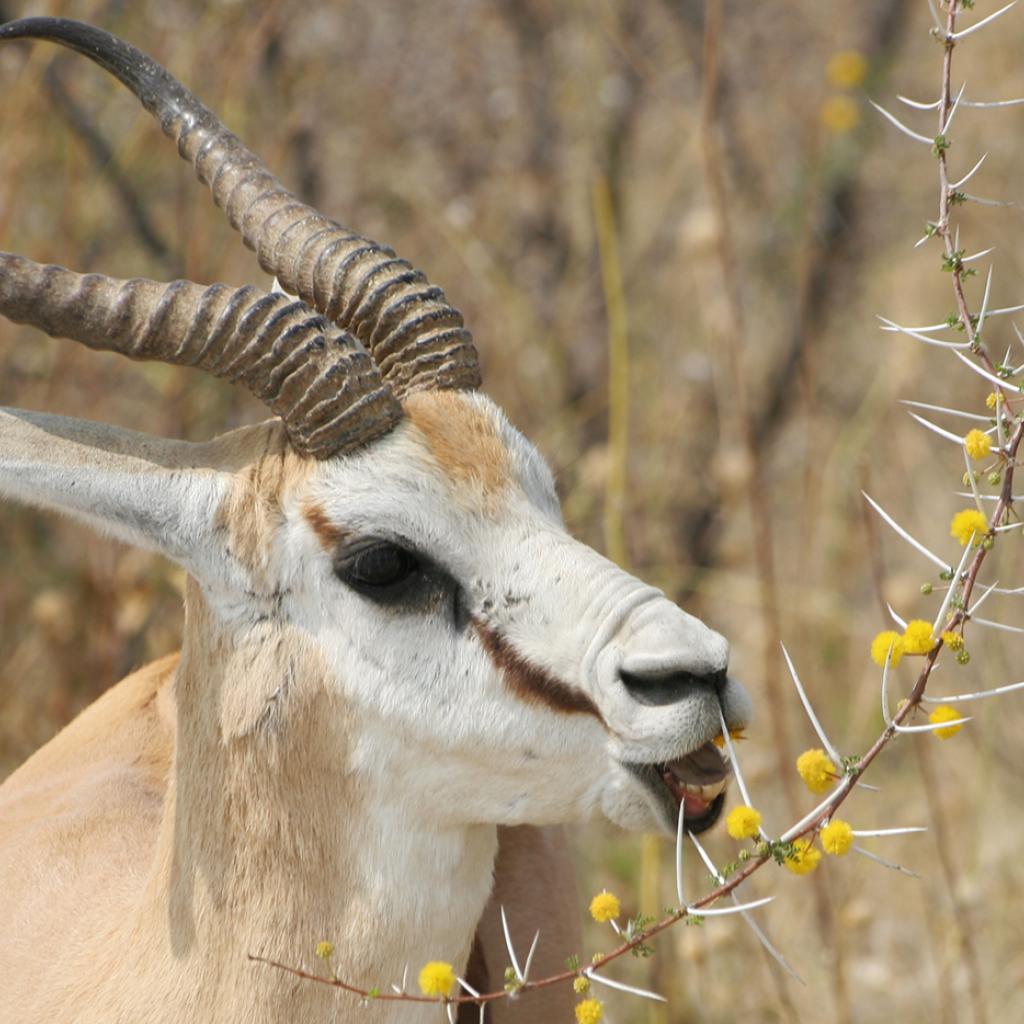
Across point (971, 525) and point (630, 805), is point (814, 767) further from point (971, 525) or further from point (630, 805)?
point (630, 805)

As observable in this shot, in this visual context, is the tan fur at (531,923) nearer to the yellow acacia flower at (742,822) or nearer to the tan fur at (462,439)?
the tan fur at (462,439)

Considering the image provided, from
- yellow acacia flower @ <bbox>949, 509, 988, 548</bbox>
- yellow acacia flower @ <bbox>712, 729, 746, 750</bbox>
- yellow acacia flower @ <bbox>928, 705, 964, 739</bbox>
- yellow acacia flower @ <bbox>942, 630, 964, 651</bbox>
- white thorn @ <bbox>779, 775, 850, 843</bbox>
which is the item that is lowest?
yellow acacia flower @ <bbox>712, 729, 746, 750</bbox>

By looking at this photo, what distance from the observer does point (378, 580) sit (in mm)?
2934

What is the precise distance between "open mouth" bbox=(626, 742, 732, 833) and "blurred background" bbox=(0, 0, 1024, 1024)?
1.45 meters

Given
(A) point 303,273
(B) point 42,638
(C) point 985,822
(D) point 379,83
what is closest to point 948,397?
(C) point 985,822

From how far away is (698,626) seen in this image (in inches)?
110

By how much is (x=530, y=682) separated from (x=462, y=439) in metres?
0.52

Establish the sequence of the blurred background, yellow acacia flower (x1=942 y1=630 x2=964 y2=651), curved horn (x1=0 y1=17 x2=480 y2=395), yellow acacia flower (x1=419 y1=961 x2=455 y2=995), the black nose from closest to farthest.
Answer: yellow acacia flower (x1=942 y1=630 x2=964 y2=651), yellow acacia flower (x1=419 y1=961 x2=455 y2=995), the black nose, curved horn (x1=0 y1=17 x2=480 y2=395), the blurred background

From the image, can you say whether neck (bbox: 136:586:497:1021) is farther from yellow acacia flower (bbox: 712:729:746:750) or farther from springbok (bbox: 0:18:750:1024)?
yellow acacia flower (bbox: 712:729:746:750)

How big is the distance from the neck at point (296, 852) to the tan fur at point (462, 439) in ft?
1.47

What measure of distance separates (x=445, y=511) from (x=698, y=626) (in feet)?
1.70

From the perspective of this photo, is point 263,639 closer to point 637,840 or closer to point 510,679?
point 510,679

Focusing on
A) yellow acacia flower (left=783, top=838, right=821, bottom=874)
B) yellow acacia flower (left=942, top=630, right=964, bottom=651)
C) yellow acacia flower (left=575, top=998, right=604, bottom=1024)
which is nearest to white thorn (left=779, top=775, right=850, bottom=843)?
yellow acacia flower (left=783, top=838, right=821, bottom=874)

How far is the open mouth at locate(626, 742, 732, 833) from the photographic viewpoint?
9.39 ft
